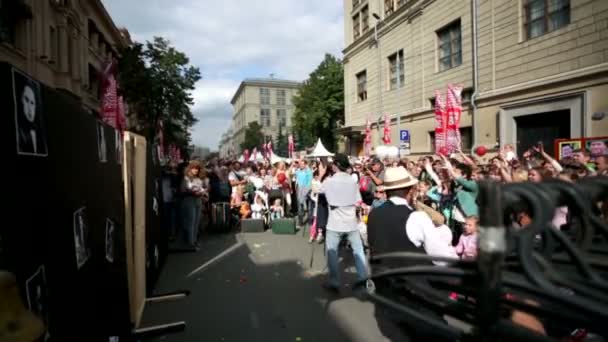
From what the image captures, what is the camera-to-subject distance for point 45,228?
1838 mm

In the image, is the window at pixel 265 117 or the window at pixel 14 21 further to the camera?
the window at pixel 265 117

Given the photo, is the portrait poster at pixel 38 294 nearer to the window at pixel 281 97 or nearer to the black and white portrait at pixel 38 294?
the black and white portrait at pixel 38 294

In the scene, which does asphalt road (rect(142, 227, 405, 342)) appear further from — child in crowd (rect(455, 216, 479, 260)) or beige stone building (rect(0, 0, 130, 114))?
beige stone building (rect(0, 0, 130, 114))

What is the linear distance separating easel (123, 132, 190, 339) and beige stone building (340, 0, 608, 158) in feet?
44.8

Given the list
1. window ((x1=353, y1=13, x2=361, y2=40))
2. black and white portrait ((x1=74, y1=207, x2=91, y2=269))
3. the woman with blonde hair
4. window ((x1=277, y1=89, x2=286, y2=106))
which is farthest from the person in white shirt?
window ((x1=277, y1=89, x2=286, y2=106))

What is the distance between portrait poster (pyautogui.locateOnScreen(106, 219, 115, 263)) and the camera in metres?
3.12

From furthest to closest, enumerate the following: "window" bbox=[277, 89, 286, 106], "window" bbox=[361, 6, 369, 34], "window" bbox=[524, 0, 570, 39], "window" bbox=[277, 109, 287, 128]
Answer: "window" bbox=[277, 89, 286, 106], "window" bbox=[277, 109, 287, 128], "window" bbox=[361, 6, 369, 34], "window" bbox=[524, 0, 570, 39]

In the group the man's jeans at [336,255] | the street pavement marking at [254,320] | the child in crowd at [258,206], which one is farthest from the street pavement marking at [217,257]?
the man's jeans at [336,255]

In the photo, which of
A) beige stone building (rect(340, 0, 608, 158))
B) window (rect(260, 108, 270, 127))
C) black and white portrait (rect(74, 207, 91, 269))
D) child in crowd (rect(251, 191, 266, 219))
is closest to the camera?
black and white portrait (rect(74, 207, 91, 269))

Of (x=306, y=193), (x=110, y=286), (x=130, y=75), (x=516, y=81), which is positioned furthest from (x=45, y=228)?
(x=130, y=75)

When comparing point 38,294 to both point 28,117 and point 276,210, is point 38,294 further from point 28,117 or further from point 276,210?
point 276,210

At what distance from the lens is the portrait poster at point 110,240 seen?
10.2 ft

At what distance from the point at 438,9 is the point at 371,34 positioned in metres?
8.04

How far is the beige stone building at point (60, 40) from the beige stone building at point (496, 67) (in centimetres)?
1709
